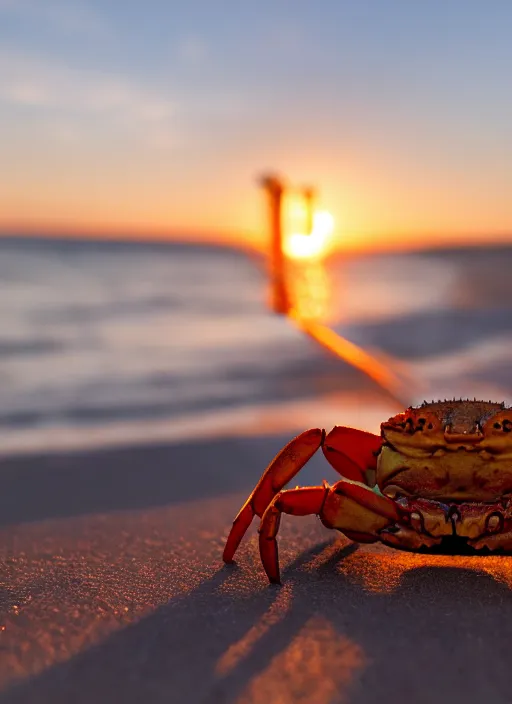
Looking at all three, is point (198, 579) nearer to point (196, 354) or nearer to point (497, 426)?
point (497, 426)

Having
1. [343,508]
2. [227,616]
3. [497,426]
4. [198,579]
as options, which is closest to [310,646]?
[227,616]

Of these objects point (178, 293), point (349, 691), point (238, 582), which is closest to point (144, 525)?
point (238, 582)

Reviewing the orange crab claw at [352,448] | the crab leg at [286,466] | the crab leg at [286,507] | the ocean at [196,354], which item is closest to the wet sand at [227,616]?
the crab leg at [286,507]

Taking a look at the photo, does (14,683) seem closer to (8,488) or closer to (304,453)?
(304,453)

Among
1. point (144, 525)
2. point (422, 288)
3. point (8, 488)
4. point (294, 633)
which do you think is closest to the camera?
point (294, 633)

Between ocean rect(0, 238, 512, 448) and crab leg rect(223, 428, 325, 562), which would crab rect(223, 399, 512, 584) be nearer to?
crab leg rect(223, 428, 325, 562)

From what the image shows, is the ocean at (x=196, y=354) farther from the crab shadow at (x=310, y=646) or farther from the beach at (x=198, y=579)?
the crab shadow at (x=310, y=646)
